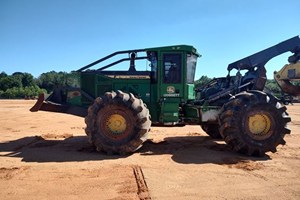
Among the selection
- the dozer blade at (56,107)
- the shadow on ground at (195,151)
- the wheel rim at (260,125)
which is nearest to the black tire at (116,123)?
the shadow on ground at (195,151)

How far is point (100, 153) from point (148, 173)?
264 centimetres

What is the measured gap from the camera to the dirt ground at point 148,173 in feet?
18.1

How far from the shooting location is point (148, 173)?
6.74 meters

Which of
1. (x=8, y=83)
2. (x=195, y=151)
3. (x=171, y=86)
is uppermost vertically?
(x=8, y=83)

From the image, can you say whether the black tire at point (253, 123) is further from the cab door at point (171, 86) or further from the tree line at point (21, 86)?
the tree line at point (21, 86)

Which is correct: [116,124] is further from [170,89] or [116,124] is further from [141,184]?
[141,184]

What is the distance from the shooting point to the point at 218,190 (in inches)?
225

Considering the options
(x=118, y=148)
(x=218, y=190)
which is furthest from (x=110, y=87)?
(x=218, y=190)

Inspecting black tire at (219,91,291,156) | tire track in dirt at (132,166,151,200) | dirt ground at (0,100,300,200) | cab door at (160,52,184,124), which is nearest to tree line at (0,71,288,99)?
cab door at (160,52,184,124)

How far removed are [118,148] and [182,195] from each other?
3.69 metres

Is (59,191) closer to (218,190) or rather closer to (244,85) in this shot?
(218,190)

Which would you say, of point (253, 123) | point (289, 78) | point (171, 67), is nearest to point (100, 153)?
point (171, 67)

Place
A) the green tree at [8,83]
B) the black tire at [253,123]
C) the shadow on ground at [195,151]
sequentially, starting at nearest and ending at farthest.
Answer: the shadow on ground at [195,151] < the black tire at [253,123] < the green tree at [8,83]

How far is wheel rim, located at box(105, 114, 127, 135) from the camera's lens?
9.09 m
